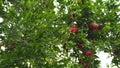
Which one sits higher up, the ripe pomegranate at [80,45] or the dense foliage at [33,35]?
the ripe pomegranate at [80,45]

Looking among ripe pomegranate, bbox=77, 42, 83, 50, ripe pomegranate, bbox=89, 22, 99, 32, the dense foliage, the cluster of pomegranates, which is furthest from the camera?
ripe pomegranate, bbox=77, 42, 83, 50

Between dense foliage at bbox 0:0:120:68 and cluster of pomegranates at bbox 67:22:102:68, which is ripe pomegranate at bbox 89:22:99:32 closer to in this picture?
cluster of pomegranates at bbox 67:22:102:68

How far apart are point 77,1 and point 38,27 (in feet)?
16.3

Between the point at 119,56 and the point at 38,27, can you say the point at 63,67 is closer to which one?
the point at 38,27

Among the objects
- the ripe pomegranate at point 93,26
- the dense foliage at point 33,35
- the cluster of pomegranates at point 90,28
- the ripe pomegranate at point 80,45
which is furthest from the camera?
the ripe pomegranate at point 80,45

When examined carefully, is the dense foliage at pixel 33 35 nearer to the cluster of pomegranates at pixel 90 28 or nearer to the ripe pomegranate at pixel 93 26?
the cluster of pomegranates at pixel 90 28

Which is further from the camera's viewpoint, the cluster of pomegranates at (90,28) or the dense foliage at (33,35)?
the cluster of pomegranates at (90,28)

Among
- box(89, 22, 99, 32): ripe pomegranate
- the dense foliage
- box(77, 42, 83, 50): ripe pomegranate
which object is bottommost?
the dense foliage

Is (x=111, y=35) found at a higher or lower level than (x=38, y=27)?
higher

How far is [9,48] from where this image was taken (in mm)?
11039

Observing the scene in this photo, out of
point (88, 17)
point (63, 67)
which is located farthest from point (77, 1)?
point (63, 67)

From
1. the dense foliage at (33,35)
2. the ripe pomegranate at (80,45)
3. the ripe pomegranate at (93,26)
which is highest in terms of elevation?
the ripe pomegranate at (93,26)

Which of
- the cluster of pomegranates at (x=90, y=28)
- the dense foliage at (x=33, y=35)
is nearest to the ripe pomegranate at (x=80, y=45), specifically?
the cluster of pomegranates at (x=90, y=28)

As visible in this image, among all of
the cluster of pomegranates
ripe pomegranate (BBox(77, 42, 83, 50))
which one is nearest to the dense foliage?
the cluster of pomegranates
